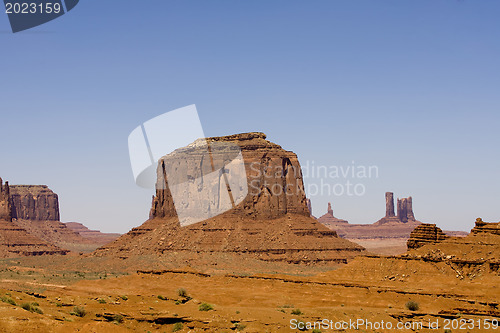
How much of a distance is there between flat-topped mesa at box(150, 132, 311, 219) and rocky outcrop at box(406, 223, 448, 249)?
59.8 meters

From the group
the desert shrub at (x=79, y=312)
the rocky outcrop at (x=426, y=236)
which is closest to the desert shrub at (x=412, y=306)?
the rocky outcrop at (x=426, y=236)

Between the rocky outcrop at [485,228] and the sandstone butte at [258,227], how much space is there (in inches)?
2082

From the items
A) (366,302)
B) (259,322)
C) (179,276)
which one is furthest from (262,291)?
(259,322)

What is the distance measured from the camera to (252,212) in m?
130

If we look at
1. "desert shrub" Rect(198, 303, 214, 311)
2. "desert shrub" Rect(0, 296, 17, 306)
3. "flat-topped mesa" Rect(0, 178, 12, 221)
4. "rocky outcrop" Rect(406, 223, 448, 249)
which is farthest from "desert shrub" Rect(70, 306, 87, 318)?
"flat-topped mesa" Rect(0, 178, 12, 221)

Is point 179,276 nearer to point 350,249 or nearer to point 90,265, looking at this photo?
point 90,265

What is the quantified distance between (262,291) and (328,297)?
8.77m

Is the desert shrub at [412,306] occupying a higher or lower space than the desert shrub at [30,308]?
lower

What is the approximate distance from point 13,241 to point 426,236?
11269cm

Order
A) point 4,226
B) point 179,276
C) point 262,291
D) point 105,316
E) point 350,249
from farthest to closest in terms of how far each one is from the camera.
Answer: point 4,226 < point 350,249 < point 179,276 < point 262,291 < point 105,316

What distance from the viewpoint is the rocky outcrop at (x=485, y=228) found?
206 ft

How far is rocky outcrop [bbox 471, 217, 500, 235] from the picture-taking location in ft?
206

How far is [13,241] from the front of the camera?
15788 cm

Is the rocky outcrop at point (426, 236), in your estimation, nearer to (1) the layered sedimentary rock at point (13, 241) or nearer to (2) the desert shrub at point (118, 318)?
(2) the desert shrub at point (118, 318)
